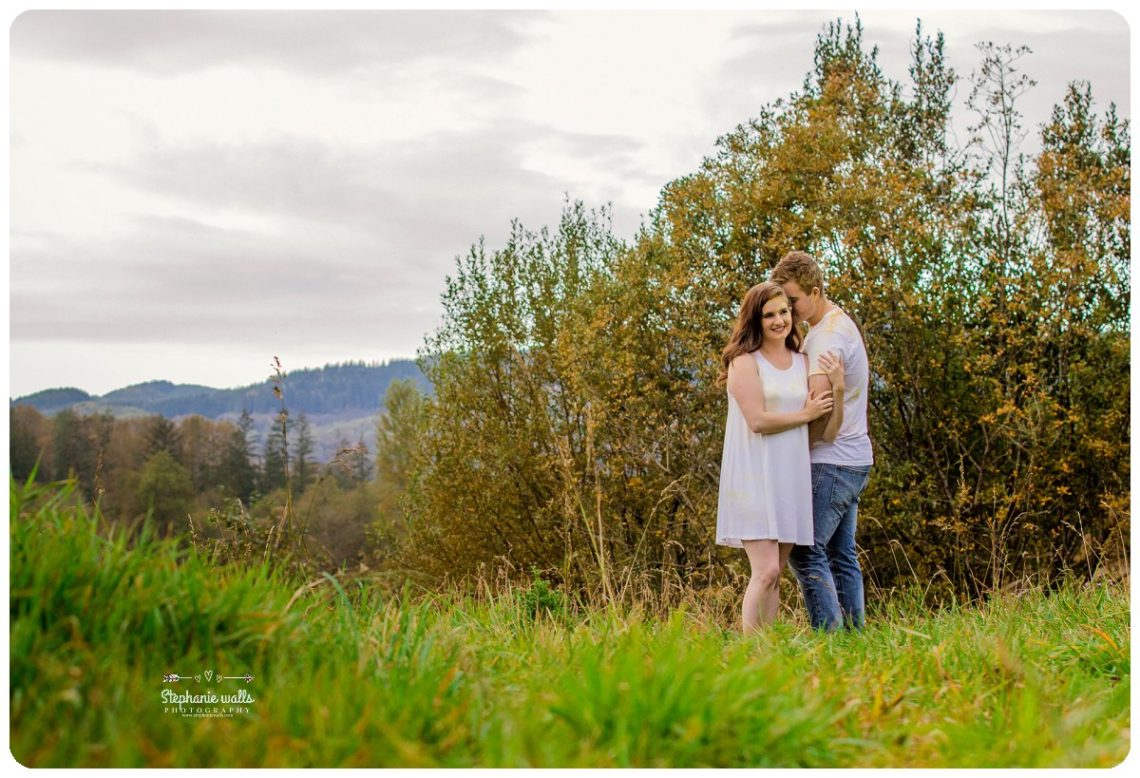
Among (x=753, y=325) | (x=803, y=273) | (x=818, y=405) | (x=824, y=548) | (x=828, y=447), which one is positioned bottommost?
(x=824, y=548)

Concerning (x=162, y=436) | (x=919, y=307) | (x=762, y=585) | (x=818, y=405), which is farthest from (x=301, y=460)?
(x=818, y=405)

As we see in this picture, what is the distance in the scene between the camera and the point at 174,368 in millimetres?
5359

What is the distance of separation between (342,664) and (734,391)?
2.43 m

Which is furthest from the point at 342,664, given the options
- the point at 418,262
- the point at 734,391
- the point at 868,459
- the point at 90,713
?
the point at 418,262

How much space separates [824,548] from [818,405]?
0.73 meters

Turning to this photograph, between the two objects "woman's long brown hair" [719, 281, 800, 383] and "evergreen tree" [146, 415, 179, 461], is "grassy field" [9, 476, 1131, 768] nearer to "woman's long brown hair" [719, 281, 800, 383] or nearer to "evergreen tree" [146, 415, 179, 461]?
"woman's long brown hair" [719, 281, 800, 383]

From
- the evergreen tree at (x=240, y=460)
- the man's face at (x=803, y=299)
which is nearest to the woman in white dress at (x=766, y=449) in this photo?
the man's face at (x=803, y=299)

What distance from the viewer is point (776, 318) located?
4398mm

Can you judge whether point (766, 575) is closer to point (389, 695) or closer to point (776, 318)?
point (776, 318)

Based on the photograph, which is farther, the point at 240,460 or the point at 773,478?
the point at 240,460

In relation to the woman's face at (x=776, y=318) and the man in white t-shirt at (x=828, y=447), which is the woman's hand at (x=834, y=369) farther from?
the woman's face at (x=776, y=318)

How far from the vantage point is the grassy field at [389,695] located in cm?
210

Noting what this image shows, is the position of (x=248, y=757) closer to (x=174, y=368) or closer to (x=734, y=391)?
(x=734, y=391)

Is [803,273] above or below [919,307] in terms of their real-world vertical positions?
below
